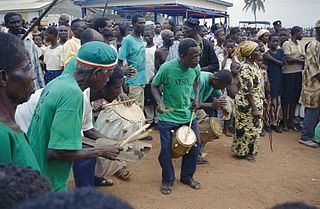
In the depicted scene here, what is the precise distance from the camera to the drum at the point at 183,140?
443 cm

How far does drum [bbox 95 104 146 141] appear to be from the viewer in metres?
4.23

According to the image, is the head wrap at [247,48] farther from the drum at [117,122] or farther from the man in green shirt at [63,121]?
the man in green shirt at [63,121]

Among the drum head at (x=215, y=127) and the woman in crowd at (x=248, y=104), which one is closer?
the drum head at (x=215, y=127)

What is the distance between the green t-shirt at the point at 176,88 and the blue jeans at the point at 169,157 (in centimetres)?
9

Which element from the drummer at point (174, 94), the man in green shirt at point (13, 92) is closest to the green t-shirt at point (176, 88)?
the drummer at point (174, 94)

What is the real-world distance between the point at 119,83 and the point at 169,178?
144 cm

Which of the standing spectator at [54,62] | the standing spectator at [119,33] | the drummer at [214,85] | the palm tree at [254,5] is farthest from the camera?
the palm tree at [254,5]

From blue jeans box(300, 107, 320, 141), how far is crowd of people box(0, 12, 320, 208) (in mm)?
16

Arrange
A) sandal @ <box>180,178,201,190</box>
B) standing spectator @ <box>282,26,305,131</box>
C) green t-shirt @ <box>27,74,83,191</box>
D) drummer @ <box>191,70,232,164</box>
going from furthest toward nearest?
standing spectator @ <box>282,26,305,131</box> → drummer @ <box>191,70,232,164</box> → sandal @ <box>180,178,201,190</box> → green t-shirt @ <box>27,74,83,191</box>

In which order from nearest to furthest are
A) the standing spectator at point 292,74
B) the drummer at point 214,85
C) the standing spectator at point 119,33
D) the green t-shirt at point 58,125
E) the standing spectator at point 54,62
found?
1. the green t-shirt at point 58,125
2. the drummer at point 214,85
3. the standing spectator at point 54,62
4. the standing spectator at point 292,74
5. the standing spectator at point 119,33

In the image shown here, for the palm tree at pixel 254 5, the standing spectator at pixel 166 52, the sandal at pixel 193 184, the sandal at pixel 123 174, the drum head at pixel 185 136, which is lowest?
the sandal at pixel 193 184

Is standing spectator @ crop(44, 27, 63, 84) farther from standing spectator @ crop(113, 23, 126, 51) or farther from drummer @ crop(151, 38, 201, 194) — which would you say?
drummer @ crop(151, 38, 201, 194)

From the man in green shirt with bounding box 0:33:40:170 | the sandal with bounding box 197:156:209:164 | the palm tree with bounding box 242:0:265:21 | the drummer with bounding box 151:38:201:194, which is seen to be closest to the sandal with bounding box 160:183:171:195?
the drummer with bounding box 151:38:201:194

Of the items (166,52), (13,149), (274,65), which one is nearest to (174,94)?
(166,52)
